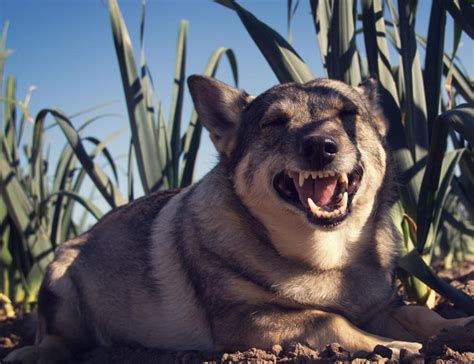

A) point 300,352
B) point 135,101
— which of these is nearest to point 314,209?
point 300,352

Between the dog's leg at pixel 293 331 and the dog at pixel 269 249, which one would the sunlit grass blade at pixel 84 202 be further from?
the dog's leg at pixel 293 331

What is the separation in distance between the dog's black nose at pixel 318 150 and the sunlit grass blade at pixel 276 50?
3.23 ft

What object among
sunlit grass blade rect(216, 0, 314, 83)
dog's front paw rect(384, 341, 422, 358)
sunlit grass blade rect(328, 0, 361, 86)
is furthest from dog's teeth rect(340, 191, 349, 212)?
sunlit grass blade rect(328, 0, 361, 86)

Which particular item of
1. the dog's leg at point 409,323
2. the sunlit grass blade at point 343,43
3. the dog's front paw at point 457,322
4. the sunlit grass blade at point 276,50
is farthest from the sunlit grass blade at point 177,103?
the dog's front paw at point 457,322

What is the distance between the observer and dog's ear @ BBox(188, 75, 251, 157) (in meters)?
3.25

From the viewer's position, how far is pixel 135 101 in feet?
13.8

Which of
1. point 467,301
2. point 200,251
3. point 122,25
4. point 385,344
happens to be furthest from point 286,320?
point 122,25

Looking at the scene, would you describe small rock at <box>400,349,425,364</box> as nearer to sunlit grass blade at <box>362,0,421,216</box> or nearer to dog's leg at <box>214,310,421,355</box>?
dog's leg at <box>214,310,421,355</box>

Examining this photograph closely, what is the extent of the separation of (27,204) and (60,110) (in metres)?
0.77

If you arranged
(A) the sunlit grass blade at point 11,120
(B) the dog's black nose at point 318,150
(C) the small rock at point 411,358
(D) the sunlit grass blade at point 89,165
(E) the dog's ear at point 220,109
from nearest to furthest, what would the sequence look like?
(C) the small rock at point 411,358, (B) the dog's black nose at point 318,150, (E) the dog's ear at point 220,109, (D) the sunlit grass blade at point 89,165, (A) the sunlit grass blade at point 11,120

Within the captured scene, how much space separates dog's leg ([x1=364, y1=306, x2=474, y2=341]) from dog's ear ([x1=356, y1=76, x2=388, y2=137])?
1005 millimetres

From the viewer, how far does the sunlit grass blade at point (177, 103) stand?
4426 millimetres

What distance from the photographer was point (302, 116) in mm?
2939

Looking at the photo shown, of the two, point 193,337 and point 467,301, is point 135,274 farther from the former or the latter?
point 467,301
